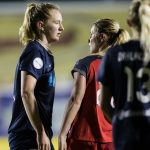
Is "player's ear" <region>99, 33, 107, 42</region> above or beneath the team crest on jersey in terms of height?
above

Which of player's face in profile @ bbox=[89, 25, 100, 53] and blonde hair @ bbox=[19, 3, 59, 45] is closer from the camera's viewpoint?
blonde hair @ bbox=[19, 3, 59, 45]

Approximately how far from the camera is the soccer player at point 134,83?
9.63 feet

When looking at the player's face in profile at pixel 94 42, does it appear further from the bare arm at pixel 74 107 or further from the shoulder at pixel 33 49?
the shoulder at pixel 33 49

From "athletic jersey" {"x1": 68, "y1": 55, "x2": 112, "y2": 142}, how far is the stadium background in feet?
12.3

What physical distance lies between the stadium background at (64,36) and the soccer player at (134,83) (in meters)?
4.85

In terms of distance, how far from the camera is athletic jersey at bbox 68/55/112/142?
403 cm

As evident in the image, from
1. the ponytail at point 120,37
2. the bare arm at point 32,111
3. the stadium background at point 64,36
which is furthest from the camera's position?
the stadium background at point 64,36

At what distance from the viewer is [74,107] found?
3.99m

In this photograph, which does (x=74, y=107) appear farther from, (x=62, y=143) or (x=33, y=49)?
(x=33, y=49)

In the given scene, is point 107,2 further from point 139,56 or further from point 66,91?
point 139,56

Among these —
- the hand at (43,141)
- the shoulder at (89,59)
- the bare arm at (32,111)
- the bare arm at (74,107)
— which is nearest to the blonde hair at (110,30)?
the shoulder at (89,59)

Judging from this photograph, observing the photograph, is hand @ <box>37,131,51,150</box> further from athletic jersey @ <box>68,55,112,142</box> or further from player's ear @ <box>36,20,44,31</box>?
player's ear @ <box>36,20,44,31</box>

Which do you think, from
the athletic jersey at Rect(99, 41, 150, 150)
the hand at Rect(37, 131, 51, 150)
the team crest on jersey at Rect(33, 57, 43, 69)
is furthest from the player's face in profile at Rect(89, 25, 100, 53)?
Answer: the athletic jersey at Rect(99, 41, 150, 150)

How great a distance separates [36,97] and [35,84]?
0.09 meters
